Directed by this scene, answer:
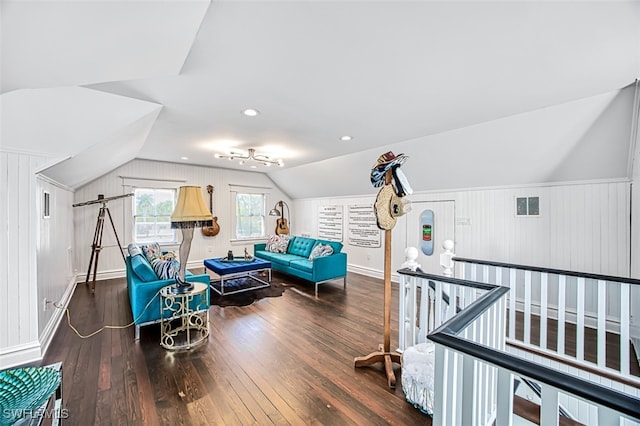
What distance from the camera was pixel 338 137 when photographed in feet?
12.8

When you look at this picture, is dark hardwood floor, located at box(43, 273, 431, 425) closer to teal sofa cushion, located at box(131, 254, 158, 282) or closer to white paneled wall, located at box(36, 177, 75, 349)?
white paneled wall, located at box(36, 177, 75, 349)

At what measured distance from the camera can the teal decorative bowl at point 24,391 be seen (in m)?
1.14

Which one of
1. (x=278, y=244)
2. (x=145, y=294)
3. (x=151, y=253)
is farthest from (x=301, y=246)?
(x=145, y=294)

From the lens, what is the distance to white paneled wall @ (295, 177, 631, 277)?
125 inches

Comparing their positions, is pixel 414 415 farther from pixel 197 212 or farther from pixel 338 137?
pixel 338 137

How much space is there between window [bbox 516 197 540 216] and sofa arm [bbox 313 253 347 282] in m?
2.82

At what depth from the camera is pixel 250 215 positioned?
24.5 feet

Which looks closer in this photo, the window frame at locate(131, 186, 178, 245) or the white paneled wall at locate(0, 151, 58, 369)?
the white paneled wall at locate(0, 151, 58, 369)

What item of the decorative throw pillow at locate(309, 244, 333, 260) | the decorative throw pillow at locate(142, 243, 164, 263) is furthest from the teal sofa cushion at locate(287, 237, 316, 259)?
the decorative throw pillow at locate(142, 243, 164, 263)

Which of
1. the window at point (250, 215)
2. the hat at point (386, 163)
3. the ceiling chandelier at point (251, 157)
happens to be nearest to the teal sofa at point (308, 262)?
the window at point (250, 215)

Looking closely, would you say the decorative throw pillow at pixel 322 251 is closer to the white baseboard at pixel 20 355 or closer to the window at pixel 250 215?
the window at pixel 250 215

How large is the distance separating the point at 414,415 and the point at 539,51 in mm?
2605

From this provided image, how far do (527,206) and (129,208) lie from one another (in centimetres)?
722

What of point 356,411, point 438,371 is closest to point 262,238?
point 356,411
